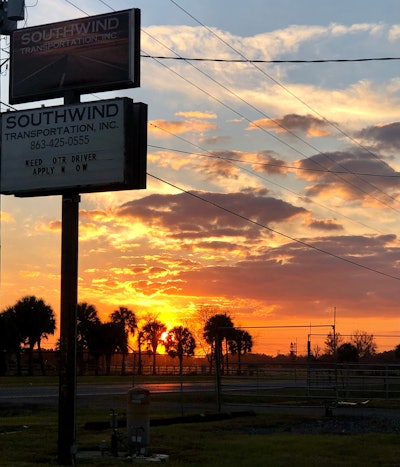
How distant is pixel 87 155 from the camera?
1487cm

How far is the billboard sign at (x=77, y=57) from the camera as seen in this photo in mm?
15047

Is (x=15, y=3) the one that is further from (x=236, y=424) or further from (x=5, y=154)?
(x=236, y=424)

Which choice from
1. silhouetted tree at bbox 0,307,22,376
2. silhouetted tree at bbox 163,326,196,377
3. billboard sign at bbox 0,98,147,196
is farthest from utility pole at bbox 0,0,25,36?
silhouetted tree at bbox 163,326,196,377

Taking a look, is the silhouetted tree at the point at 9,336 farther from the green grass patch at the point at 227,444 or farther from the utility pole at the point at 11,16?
the utility pole at the point at 11,16

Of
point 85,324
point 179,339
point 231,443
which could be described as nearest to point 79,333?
point 85,324

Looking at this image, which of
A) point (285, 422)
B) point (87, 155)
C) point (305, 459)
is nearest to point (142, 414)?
point (305, 459)

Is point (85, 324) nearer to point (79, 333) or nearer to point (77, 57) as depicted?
point (79, 333)

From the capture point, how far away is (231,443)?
16344mm

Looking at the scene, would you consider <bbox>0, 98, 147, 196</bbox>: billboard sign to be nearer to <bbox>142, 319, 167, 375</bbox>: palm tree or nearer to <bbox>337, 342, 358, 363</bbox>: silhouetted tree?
<bbox>337, 342, 358, 363</bbox>: silhouetted tree

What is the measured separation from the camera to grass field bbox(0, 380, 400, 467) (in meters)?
13.9

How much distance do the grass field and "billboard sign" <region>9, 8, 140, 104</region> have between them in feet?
23.3

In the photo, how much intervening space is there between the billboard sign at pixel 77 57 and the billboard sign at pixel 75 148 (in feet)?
1.77

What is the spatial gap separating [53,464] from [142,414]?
1855 millimetres

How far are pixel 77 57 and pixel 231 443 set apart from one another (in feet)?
28.3
